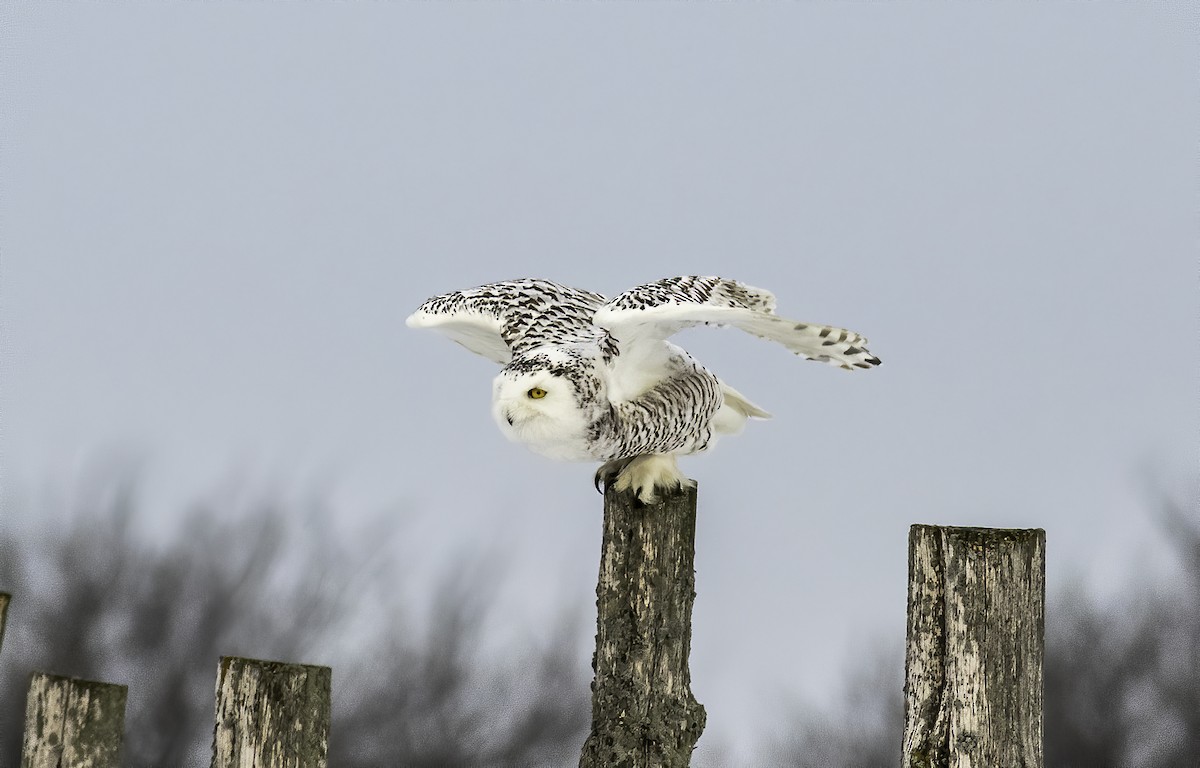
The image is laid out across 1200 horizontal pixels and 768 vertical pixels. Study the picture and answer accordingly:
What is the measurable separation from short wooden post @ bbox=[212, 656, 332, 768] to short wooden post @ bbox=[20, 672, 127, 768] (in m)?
0.41

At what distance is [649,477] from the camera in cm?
399

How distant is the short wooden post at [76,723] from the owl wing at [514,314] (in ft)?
4.61

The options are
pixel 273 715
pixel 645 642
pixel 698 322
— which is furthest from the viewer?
pixel 645 642

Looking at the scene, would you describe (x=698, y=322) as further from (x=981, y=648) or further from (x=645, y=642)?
(x=981, y=648)

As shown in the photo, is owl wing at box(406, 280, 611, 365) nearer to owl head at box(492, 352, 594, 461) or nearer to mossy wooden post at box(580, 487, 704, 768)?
owl head at box(492, 352, 594, 461)

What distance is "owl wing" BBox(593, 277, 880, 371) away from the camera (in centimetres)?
359

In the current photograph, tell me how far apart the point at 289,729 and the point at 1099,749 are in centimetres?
583

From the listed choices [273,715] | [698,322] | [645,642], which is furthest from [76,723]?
[698,322]

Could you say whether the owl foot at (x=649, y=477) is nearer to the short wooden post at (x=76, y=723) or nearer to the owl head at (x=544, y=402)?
the owl head at (x=544, y=402)

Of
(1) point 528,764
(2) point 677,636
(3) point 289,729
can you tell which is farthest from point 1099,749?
(3) point 289,729

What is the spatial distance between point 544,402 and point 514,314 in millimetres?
632

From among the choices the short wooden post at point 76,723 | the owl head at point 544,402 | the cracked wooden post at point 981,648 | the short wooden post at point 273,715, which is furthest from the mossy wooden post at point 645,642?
the short wooden post at point 76,723

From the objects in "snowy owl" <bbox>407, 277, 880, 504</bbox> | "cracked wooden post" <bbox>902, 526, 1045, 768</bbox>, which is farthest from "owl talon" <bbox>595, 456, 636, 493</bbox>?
"cracked wooden post" <bbox>902, 526, 1045, 768</bbox>

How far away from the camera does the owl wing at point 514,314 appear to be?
159 inches
